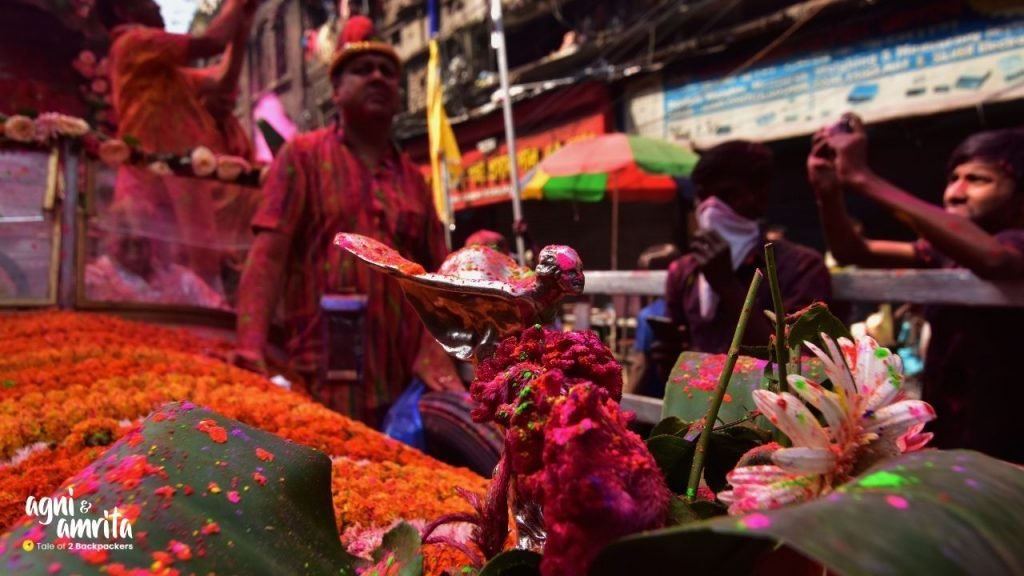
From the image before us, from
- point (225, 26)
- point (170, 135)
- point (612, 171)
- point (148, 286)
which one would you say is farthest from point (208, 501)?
point (612, 171)

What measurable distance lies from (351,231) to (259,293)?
0.38m

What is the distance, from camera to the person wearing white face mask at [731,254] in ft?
7.11

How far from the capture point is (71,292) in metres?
2.56

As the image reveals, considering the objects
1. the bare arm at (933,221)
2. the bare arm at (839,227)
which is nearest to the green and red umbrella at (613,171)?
the bare arm at (839,227)

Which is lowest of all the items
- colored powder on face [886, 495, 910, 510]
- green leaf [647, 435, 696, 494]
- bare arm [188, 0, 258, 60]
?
green leaf [647, 435, 696, 494]

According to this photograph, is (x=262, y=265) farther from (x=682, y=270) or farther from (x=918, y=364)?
(x=918, y=364)

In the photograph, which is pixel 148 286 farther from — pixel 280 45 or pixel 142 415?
pixel 280 45

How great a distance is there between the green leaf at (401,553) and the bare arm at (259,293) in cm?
165

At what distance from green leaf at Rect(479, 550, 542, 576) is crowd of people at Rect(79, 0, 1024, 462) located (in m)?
1.45

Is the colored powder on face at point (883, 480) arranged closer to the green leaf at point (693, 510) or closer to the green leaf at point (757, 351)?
the green leaf at point (693, 510)

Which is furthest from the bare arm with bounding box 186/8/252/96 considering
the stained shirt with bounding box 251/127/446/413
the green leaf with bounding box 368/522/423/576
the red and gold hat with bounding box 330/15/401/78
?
the green leaf with bounding box 368/522/423/576

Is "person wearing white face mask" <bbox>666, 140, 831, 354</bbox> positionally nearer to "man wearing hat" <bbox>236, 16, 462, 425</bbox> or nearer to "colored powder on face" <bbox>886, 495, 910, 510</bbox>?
"man wearing hat" <bbox>236, 16, 462, 425</bbox>

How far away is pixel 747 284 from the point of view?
232 centimetres

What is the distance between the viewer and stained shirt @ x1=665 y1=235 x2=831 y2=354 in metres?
2.16
